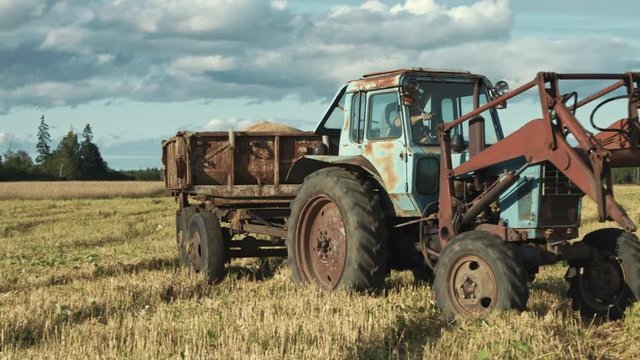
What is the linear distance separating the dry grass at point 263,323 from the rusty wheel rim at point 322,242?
260 mm

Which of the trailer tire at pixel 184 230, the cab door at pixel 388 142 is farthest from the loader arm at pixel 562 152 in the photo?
the trailer tire at pixel 184 230

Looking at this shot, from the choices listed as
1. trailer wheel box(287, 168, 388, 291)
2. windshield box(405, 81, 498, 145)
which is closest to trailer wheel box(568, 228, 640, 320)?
windshield box(405, 81, 498, 145)

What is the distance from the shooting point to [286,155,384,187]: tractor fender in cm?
798

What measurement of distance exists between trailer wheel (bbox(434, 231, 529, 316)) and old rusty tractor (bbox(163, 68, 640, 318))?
0.01 metres

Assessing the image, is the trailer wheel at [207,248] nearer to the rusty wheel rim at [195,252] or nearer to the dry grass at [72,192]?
the rusty wheel rim at [195,252]

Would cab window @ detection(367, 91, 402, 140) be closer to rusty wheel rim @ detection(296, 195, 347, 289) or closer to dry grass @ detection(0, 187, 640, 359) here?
rusty wheel rim @ detection(296, 195, 347, 289)

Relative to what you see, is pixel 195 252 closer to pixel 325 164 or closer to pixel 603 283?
pixel 325 164

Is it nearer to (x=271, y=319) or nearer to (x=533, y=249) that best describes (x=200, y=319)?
(x=271, y=319)

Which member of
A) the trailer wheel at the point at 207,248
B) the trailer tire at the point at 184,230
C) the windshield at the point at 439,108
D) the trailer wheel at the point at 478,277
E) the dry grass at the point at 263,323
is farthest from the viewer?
the trailer tire at the point at 184,230

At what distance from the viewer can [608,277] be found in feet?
23.2

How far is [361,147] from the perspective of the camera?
8242 millimetres

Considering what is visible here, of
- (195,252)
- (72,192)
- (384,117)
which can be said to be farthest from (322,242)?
(72,192)

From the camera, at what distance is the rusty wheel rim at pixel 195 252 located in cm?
1077

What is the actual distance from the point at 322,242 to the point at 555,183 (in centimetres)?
266
